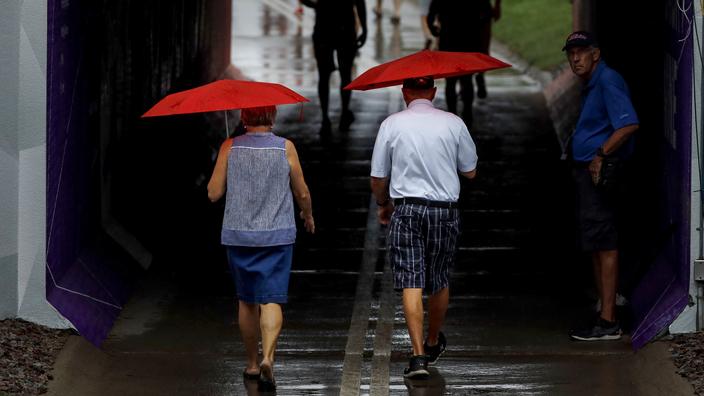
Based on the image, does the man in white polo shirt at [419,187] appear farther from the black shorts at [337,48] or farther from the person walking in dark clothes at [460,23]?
the black shorts at [337,48]

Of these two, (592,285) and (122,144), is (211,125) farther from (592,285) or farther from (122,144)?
(592,285)

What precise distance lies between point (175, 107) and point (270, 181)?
66 cm

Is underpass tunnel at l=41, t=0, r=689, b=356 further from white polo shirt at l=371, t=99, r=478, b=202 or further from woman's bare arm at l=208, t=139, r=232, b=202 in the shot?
white polo shirt at l=371, t=99, r=478, b=202

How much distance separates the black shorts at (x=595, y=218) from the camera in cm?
940

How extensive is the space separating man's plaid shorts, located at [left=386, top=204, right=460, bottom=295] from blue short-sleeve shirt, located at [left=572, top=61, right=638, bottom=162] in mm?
1202

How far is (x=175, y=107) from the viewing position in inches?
316

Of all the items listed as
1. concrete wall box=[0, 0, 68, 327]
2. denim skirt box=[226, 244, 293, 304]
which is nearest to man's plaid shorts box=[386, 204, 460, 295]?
denim skirt box=[226, 244, 293, 304]

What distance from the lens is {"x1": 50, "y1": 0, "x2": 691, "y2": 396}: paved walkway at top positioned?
27.9ft

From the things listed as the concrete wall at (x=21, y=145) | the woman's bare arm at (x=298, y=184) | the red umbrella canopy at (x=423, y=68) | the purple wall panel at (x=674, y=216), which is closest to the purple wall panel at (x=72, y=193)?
the concrete wall at (x=21, y=145)

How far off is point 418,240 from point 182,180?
6505mm

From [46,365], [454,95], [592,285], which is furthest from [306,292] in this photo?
[454,95]

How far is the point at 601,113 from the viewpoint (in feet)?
30.6

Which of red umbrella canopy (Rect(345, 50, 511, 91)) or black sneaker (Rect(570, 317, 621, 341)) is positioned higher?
red umbrella canopy (Rect(345, 50, 511, 91))

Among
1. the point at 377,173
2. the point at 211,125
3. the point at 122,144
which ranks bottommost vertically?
the point at 211,125
